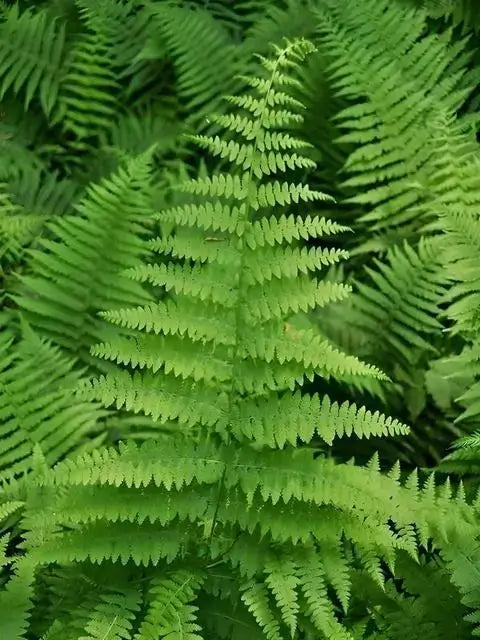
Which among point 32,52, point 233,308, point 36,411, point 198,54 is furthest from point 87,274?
point 32,52

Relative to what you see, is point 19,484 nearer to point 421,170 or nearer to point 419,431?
point 419,431

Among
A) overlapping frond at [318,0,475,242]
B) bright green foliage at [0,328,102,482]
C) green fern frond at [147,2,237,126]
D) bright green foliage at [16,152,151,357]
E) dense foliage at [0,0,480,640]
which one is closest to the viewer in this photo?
dense foliage at [0,0,480,640]

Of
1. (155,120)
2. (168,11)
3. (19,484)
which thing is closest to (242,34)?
(168,11)

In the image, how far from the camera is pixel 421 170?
2.88 m

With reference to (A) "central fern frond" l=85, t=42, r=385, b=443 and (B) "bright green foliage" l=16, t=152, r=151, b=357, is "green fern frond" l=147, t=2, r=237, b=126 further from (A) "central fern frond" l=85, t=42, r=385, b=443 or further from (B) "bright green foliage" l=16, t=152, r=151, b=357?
(A) "central fern frond" l=85, t=42, r=385, b=443

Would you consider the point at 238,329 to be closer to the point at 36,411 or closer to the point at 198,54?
the point at 36,411

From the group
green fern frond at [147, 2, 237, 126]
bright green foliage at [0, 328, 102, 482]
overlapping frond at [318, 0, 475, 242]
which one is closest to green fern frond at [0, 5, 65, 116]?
green fern frond at [147, 2, 237, 126]

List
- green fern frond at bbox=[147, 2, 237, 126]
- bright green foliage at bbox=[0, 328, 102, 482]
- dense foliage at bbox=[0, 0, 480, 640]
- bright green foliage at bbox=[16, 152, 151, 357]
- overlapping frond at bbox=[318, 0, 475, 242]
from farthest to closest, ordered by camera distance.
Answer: green fern frond at bbox=[147, 2, 237, 126] → overlapping frond at bbox=[318, 0, 475, 242] → bright green foliage at bbox=[16, 152, 151, 357] → bright green foliage at bbox=[0, 328, 102, 482] → dense foliage at bbox=[0, 0, 480, 640]

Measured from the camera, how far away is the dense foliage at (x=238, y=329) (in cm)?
175

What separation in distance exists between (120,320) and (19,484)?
2.25ft

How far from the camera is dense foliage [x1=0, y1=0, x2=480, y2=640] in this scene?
5.75 feet

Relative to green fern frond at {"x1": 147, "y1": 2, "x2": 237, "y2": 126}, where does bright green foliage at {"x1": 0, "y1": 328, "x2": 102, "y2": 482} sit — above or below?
below

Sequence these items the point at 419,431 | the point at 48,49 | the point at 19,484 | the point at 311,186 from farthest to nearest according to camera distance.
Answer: the point at 48,49 < the point at 311,186 < the point at 419,431 < the point at 19,484

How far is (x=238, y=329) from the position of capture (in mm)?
1796
